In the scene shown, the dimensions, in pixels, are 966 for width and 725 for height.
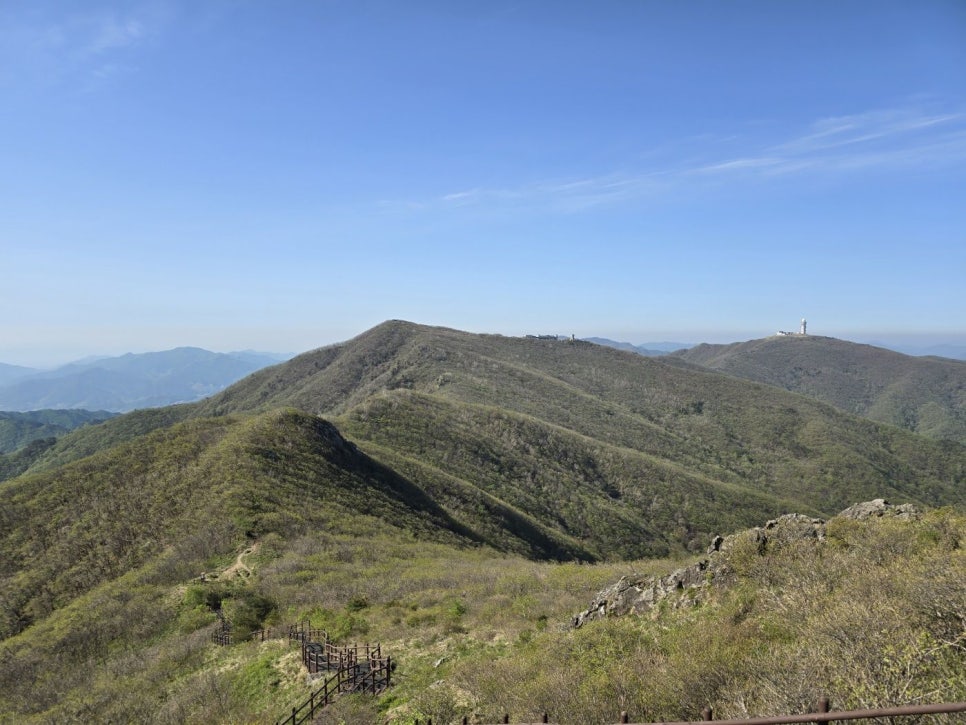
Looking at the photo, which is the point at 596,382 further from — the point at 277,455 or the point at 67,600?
the point at 67,600

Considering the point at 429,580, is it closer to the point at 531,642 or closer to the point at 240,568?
the point at 240,568

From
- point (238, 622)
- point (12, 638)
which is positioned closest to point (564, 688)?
point (238, 622)

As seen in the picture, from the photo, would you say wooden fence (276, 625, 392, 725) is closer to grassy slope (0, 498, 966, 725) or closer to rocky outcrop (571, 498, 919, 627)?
grassy slope (0, 498, 966, 725)

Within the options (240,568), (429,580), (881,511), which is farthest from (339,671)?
(881,511)

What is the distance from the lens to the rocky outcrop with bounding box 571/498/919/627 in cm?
1157

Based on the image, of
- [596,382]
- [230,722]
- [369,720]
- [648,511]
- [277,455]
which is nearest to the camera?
[369,720]

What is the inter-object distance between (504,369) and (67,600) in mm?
95471

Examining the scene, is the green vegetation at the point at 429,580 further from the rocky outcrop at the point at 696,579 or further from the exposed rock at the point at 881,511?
the exposed rock at the point at 881,511

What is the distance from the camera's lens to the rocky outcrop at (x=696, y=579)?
38.0 ft

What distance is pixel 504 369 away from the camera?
372ft

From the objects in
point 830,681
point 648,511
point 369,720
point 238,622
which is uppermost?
point 830,681

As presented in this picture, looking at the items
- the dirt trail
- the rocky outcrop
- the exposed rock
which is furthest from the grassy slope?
the exposed rock

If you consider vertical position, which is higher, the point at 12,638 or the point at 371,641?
the point at 371,641

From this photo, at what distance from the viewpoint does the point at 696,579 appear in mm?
11883
